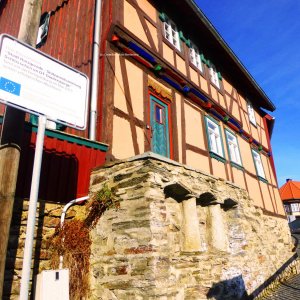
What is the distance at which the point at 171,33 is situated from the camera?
9219 mm

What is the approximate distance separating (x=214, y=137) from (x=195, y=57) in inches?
115

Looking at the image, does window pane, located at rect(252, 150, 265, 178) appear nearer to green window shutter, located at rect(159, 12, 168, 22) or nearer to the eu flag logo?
green window shutter, located at rect(159, 12, 168, 22)

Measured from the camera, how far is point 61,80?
3.26 metres

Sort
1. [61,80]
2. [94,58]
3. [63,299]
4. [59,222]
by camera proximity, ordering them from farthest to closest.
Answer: [94,58], [59,222], [63,299], [61,80]

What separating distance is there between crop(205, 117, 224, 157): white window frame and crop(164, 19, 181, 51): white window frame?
8.61ft

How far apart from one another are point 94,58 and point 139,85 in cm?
126

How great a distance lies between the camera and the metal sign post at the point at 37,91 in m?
2.70

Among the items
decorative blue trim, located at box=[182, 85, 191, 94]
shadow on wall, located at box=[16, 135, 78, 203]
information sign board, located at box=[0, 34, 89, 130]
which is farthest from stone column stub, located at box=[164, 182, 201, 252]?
decorative blue trim, located at box=[182, 85, 191, 94]

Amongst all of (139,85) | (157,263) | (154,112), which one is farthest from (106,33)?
(157,263)

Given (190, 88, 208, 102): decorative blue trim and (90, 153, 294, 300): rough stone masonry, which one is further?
(190, 88, 208, 102): decorative blue trim

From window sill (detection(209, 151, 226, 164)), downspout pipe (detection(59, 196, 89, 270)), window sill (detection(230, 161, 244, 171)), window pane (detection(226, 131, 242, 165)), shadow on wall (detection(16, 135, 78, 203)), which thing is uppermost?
window pane (detection(226, 131, 242, 165))

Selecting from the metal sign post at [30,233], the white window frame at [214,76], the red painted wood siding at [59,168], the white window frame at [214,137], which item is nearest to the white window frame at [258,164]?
the white window frame at [214,137]

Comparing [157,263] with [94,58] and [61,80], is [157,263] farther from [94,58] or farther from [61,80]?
[94,58]

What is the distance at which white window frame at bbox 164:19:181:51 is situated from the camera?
356 inches
